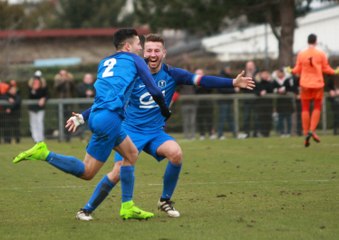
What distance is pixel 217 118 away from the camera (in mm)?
24797

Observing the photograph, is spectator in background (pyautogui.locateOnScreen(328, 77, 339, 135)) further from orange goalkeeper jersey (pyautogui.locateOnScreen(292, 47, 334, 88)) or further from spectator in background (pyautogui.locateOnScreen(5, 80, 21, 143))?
spectator in background (pyautogui.locateOnScreen(5, 80, 21, 143))

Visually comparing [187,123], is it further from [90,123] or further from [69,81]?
[90,123]

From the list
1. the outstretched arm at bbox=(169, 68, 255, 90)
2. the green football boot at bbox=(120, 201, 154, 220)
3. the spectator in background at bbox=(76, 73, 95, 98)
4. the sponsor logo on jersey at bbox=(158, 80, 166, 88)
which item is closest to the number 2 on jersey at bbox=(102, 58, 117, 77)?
the sponsor logo on jersey at bbox=(158, 80, 166, 88)

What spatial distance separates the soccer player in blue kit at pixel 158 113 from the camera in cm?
1007

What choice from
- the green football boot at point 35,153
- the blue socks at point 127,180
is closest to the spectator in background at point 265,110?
the blue socks at point 127,180

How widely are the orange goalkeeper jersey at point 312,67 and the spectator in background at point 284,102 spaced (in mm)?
5076

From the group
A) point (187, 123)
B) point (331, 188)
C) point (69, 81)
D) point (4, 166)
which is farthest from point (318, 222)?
point (69, 81)

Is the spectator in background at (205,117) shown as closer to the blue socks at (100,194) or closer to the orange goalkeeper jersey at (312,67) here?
the orange goalkeeper jersey at (312,67)

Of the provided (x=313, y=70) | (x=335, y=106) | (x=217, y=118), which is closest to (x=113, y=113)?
(x=313, y=70)

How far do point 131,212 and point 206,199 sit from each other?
1.93 m

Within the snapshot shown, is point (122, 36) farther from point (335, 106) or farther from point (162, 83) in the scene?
point (335, 106)

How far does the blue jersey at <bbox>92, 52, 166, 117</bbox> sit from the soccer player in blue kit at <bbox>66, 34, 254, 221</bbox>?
0.78 meters

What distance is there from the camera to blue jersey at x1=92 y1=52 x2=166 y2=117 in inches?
366

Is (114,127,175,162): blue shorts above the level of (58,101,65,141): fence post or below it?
above
